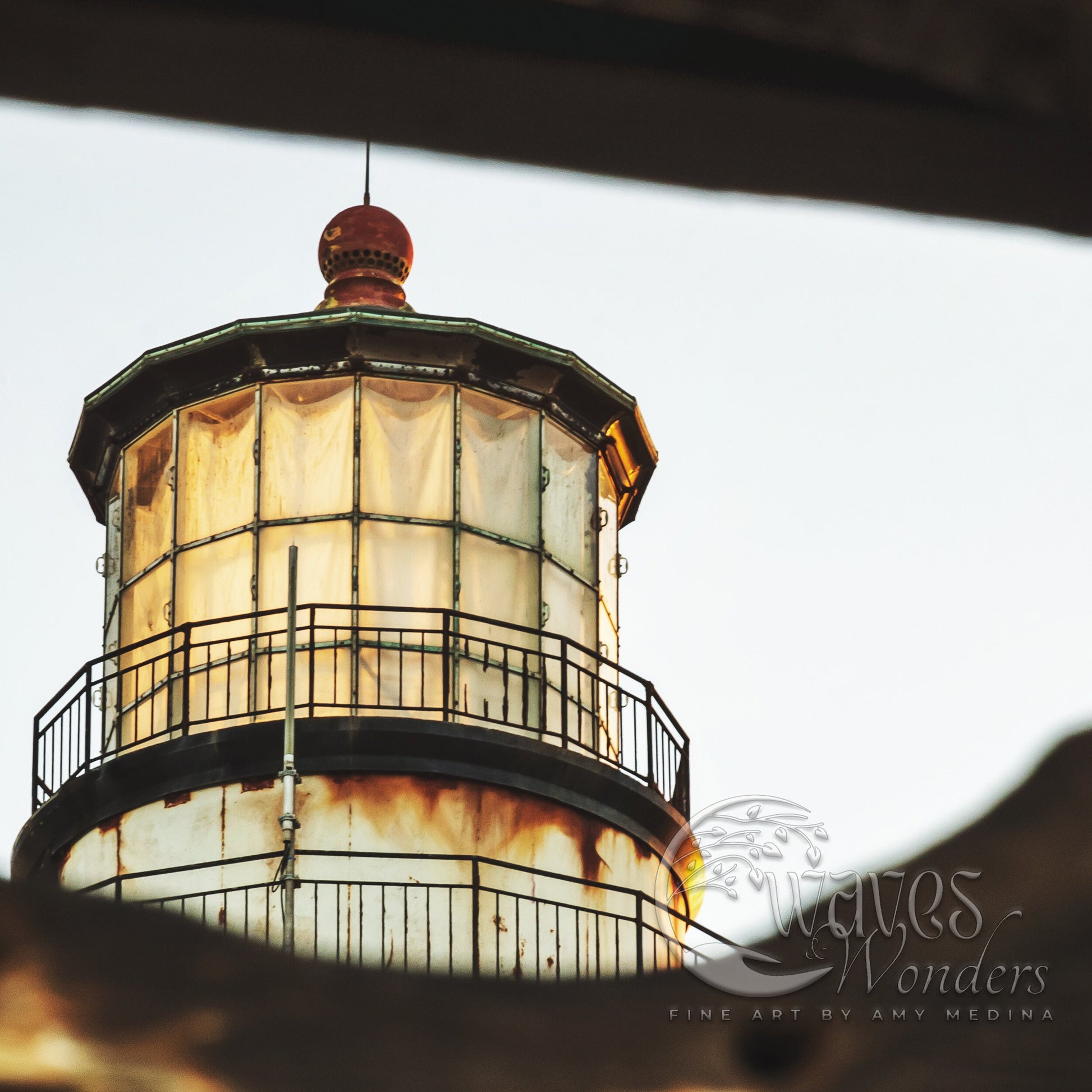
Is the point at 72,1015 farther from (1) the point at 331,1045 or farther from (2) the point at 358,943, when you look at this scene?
(2) the point at 358,943

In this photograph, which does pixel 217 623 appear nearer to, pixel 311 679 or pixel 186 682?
pixel 186 682

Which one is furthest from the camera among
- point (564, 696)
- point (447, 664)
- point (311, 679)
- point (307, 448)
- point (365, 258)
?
point (365, 258)

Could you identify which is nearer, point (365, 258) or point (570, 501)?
point (570, 501)

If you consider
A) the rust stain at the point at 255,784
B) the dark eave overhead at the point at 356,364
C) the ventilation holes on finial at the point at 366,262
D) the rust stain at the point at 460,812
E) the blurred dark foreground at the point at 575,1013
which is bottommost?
the blurred dark foreground at the point at 575,1013

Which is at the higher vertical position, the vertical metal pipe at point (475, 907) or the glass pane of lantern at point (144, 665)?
the glass pane of lantern at point (144, 665)

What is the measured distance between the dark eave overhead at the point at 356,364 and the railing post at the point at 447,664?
2433mm

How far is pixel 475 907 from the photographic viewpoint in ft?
48.7

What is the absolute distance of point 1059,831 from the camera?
4.50 ft

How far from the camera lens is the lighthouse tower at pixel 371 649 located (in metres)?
15.3

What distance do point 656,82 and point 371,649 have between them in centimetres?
1456

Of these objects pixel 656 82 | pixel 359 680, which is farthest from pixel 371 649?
pixel 656 82

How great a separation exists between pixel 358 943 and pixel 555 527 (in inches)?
177

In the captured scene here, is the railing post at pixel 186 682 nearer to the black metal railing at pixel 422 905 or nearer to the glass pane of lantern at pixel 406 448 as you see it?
the black metal railing at pixel 422 905

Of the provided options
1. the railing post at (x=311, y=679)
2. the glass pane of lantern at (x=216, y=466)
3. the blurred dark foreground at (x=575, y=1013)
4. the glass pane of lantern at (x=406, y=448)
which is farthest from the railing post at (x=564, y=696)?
the blurred dark foreground at (x=575, y=1013)
